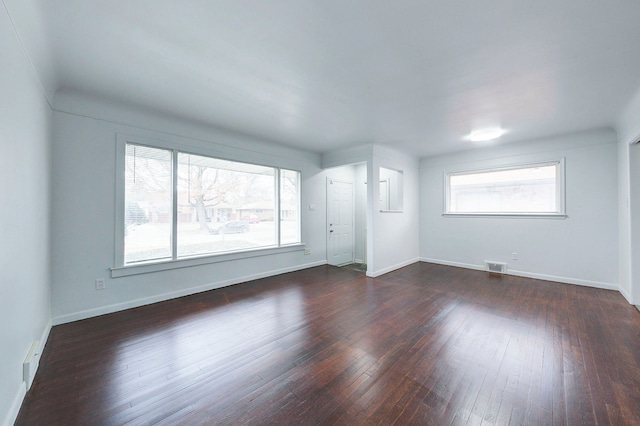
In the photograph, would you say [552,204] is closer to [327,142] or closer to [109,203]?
[327,142]

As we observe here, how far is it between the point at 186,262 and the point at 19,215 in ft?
6.76

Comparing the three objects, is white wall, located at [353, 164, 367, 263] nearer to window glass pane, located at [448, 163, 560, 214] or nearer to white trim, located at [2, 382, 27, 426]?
window glass pane, located at [448, 163, 560, 214]

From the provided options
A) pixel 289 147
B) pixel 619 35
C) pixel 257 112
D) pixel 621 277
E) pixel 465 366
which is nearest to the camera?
pixel 619 35

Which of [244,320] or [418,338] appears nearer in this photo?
[418,338]

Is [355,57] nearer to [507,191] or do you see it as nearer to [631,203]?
[631,203]

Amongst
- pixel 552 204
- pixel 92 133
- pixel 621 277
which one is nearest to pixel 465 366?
pixel 621 277

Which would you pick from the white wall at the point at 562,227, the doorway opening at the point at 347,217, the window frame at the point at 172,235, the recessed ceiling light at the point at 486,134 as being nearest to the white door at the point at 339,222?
the doorway opening at the point at 347,217

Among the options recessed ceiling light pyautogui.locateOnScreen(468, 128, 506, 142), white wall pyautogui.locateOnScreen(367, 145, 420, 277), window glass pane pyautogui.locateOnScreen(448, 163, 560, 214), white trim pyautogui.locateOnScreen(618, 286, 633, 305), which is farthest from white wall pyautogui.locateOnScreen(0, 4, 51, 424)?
window glass pane pyautogui.locateOnScreen(448, 163, 560, 214)

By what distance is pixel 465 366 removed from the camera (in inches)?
79.1

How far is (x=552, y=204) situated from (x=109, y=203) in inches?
273

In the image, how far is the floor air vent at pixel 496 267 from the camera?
4.87 meters

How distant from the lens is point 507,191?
4.91 metres

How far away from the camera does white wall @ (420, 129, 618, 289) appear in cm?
392

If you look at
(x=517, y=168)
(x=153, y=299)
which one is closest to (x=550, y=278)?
(x=517, y=168)
